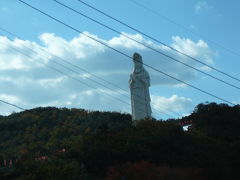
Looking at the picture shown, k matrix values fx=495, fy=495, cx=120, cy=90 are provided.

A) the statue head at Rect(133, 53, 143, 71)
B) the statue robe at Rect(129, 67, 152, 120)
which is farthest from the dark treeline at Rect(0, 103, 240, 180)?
the statue head at Rect(133, 53, 143, 71)

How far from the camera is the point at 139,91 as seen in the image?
191 ft

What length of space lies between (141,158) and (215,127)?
16.6 metres

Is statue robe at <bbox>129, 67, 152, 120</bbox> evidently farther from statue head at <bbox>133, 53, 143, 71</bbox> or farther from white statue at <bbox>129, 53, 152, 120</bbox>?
statue head at <bbox>133, 53, 143, 71</bbox>

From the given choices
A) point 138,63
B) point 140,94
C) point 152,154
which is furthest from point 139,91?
point 152,154

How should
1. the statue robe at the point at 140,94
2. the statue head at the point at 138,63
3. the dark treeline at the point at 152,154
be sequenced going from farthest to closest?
the statue head at the point at 138,63
the statue robe at the point at 140,94
the dark treeline at the point at 152,154

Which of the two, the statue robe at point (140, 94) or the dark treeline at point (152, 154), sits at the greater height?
the statue robe at point (140, 94)

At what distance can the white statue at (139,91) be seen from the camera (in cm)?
5731

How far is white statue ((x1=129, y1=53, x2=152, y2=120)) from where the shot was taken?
188 ft

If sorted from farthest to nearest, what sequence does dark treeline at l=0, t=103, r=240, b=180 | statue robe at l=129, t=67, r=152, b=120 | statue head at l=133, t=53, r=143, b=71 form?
statue head at l=133, t=53, r=143, b=71, statue robe at l=129, t=67, r=152, b=120, dark treeline at l=0, t=103, r=240, b=180

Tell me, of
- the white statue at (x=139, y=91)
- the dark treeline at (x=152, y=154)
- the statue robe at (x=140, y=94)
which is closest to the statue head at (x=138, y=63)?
the white statue at (x=139, y=91)

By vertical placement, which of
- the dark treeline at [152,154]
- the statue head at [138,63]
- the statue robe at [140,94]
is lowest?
the dark treeline at [152,154]

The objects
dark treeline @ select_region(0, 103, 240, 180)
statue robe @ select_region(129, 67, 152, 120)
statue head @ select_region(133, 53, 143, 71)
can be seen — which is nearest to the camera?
dark treeline @ select_region(0, 103, 240, 180)

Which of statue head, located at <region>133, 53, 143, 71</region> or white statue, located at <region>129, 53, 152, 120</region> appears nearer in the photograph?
white statue, located at <region>129, 53, 152, 120</region>

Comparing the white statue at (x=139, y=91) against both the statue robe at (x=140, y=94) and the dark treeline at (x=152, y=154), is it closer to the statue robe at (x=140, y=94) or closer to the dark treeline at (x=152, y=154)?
the statue robe at (x=140, y=94)
